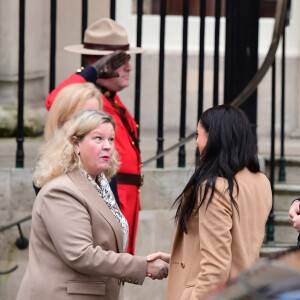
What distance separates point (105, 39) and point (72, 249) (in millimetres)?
2316

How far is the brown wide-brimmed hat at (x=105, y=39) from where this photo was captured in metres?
6.14

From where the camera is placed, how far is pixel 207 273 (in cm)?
392

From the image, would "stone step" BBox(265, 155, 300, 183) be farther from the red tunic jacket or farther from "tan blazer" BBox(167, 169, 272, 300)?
"tan blazer" BBox(167, 169, 272, 300)

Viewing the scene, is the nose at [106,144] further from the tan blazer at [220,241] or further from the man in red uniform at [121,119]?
the man in red uniform at [121,119]

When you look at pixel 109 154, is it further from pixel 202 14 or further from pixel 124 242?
pixel 202 14

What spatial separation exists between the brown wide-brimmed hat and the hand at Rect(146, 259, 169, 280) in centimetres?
205

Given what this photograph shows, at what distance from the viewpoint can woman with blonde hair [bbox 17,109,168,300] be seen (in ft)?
13.6

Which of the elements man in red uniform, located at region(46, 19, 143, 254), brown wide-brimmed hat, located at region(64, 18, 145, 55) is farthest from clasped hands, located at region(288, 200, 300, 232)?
brown wide-brimmed hat, located at region(64, 18, 145, 55)

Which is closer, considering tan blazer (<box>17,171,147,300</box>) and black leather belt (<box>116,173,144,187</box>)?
tan blazer (<box>17,171,147,300</box>)

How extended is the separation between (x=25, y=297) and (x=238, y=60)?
3415mm

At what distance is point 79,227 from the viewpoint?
4141 mm

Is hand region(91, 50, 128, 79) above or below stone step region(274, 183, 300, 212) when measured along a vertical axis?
above

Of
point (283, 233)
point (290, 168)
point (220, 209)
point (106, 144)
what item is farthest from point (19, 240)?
point (220, 209)

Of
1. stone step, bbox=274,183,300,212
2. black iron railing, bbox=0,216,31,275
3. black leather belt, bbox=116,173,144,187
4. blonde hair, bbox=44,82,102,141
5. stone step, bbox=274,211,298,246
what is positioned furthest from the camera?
stone step, bbox=274,183,300,212
